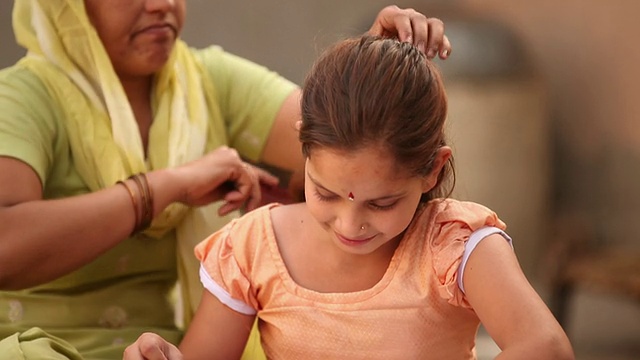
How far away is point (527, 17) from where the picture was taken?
4605mm

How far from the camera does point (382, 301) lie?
1.77m

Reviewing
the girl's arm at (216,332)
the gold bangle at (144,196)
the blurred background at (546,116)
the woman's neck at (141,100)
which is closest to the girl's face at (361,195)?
the girl's arm at (216,332)

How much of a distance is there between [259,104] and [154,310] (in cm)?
46

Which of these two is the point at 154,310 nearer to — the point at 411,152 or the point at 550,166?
the point at 411,152

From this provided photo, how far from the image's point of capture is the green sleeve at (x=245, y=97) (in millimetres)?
2410

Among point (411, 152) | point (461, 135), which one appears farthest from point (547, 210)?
point (411, 152)

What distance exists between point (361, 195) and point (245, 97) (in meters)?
0.82

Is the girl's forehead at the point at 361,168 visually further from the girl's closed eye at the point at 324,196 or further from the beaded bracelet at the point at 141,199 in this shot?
the beaded bracelet at the point at 141,199

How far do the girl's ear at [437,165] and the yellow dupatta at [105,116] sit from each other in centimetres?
65

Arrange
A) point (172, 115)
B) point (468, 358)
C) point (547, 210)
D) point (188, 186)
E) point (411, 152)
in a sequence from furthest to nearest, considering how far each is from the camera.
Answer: point (547, 210), point (172, 115), point (188, 186), point (468, 358), point (411, 152)

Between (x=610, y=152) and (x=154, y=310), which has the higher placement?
(x=154, y=310)

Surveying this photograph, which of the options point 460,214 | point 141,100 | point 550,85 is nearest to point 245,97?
point 141,100

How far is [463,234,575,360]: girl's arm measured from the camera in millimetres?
1622

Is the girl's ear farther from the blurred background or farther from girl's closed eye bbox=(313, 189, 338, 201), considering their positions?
the blurred background
